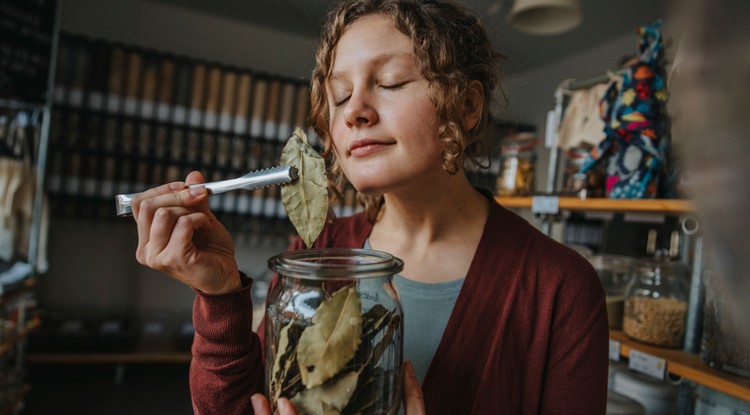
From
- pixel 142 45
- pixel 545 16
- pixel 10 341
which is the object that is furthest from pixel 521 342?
pixel 142 45

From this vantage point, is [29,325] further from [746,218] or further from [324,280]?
[746,218]

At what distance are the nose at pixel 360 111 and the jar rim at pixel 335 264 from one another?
0.21 m

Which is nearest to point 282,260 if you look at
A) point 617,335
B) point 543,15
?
point 617,335

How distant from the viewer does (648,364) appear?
135 centimetres

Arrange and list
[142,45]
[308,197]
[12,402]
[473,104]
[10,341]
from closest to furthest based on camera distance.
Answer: [308,197] → [473,104] → [10,341] → [12,402] → [142,45]

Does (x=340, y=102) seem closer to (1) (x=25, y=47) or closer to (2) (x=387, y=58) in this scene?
(2) (x=387, y=58)

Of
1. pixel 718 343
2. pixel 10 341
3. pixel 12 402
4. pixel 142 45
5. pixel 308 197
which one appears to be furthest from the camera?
pixel 142 45

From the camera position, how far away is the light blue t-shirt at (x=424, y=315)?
81 cm

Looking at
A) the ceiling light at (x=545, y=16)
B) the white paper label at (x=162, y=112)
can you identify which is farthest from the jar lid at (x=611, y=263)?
the white paper label at (x=162, y=112)

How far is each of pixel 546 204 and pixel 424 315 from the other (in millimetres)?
1040

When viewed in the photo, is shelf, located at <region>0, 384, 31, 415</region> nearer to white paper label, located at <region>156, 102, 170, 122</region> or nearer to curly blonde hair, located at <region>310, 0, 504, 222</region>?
white paper label, located at <region>156, 102, 170, 122</region>

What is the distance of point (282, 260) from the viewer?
588 millimetres

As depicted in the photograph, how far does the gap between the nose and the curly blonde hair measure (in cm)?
10

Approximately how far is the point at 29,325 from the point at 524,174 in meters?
2.56
